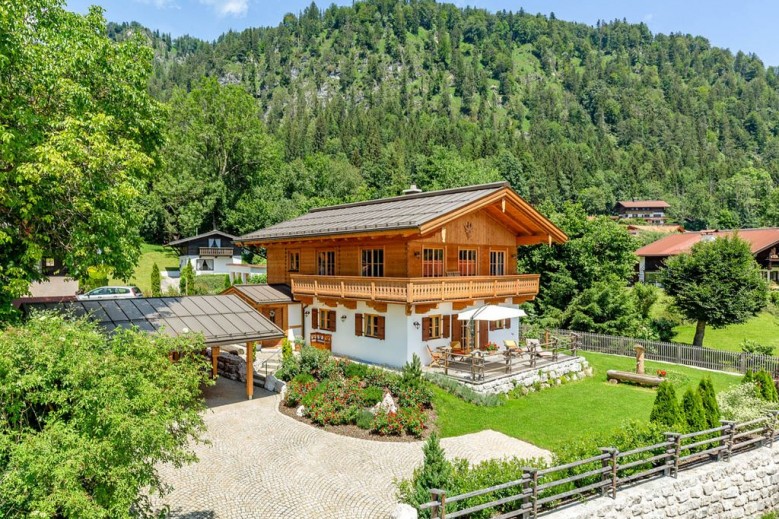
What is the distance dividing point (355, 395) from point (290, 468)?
15.0 feet

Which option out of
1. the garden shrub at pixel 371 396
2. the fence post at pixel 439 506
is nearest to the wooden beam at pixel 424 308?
the garden shrub at pixel 371 396

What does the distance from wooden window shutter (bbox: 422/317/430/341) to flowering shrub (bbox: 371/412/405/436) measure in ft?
21.4

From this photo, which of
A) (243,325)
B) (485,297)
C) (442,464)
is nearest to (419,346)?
(485,297)

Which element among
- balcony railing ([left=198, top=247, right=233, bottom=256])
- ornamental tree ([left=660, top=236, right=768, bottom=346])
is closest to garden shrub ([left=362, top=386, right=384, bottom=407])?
ornamental tree ([left=660, top=236, right=768, bottom=346])

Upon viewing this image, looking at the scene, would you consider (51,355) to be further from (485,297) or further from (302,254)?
(302,254)

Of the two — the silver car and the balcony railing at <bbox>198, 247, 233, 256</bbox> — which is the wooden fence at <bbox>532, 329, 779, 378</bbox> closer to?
the silver car

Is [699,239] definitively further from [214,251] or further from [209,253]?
[209,253]

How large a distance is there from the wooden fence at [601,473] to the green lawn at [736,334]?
66.8 feet

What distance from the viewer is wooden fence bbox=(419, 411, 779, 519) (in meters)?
8.76

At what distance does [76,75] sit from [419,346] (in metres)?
15.1

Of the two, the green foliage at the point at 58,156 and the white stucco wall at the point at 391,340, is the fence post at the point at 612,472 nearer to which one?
the white stucco wall at the point at 391,340

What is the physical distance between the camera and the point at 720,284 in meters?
28.0

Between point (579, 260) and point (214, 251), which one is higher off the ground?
point (214, 251)

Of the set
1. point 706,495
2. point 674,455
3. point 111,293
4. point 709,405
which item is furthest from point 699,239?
point 111,293
